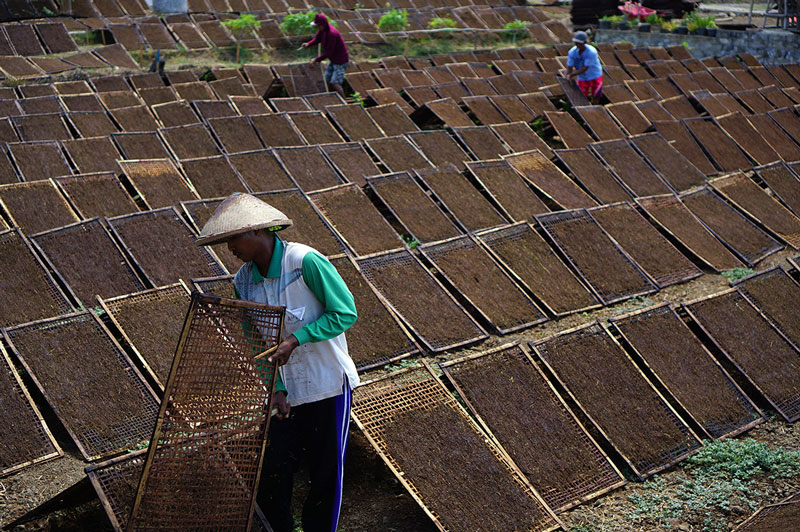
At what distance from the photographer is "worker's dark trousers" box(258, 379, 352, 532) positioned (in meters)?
2.98

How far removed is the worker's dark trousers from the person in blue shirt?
28.2 feet

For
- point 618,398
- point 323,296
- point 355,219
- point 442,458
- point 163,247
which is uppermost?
point 323,296

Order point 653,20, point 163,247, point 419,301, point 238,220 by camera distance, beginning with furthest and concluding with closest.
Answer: point 653,20
point 163,247
point 419,301
point 238,220

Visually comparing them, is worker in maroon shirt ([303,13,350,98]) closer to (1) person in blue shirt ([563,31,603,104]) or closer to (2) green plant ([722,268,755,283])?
(1) person in blue shirt ([563,31,603,104])

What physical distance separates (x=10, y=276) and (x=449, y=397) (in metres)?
2.90

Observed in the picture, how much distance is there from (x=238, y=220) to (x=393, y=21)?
15.8 metres

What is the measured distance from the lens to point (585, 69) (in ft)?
34.4

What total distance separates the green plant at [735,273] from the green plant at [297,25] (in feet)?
40.5

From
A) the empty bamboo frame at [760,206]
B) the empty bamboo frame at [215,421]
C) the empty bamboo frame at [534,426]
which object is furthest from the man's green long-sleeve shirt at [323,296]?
the empty bamboo frame at [760,206]

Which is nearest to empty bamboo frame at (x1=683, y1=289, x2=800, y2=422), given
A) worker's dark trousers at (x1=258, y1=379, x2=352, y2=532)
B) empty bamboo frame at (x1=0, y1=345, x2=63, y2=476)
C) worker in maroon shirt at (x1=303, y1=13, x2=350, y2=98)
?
worker's dark trousers at (x1=258, y1=379, x2=352, y2=532)

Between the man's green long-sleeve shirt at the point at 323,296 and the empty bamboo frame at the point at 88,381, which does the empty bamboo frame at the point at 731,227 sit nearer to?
the man's green long-sleeve shirt at the point at 323,296

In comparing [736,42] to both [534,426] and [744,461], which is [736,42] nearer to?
[744,461]

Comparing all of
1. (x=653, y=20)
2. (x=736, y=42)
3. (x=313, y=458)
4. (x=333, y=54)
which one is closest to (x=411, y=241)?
(x=313, y=458)

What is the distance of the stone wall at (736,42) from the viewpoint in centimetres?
1602
